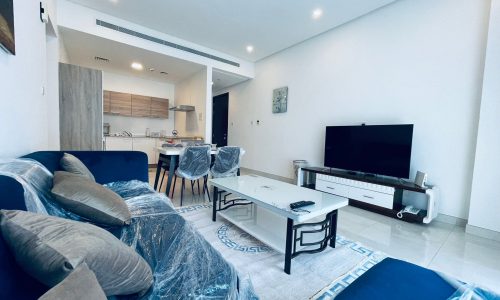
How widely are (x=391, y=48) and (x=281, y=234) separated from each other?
10.1 ft

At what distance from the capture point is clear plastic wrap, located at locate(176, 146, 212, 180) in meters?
2.84

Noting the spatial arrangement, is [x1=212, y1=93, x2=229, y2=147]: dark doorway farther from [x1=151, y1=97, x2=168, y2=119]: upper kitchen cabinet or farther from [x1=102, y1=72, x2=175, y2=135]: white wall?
[x1=151, y1=97, x2=168, y2=119]: upper kitchen cabinet

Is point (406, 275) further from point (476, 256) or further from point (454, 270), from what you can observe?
point (476, 256)

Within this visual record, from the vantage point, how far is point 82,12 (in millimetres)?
3324

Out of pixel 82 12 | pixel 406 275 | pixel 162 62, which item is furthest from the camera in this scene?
pixel 162 62

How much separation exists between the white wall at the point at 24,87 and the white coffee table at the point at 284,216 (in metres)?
1.53

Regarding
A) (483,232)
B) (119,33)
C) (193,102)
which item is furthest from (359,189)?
(119,33)

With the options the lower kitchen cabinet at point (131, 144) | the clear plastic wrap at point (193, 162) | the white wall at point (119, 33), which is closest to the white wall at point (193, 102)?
the white wall at point (119, 33)

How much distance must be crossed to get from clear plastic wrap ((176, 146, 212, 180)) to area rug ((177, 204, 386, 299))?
95 cm

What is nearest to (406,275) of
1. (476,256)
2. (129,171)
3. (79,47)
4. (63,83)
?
(476,256)

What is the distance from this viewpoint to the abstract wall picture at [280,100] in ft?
15.5

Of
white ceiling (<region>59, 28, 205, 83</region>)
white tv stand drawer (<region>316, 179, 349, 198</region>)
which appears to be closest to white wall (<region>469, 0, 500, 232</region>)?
white tv stand drawer (<region>316, 179, 349, 198</region>)

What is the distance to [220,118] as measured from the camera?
7.02m

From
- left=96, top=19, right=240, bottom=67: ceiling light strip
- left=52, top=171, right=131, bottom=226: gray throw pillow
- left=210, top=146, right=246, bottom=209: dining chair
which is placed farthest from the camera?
left=96, top=19, right=240, bottom=67: ceiling light strip
